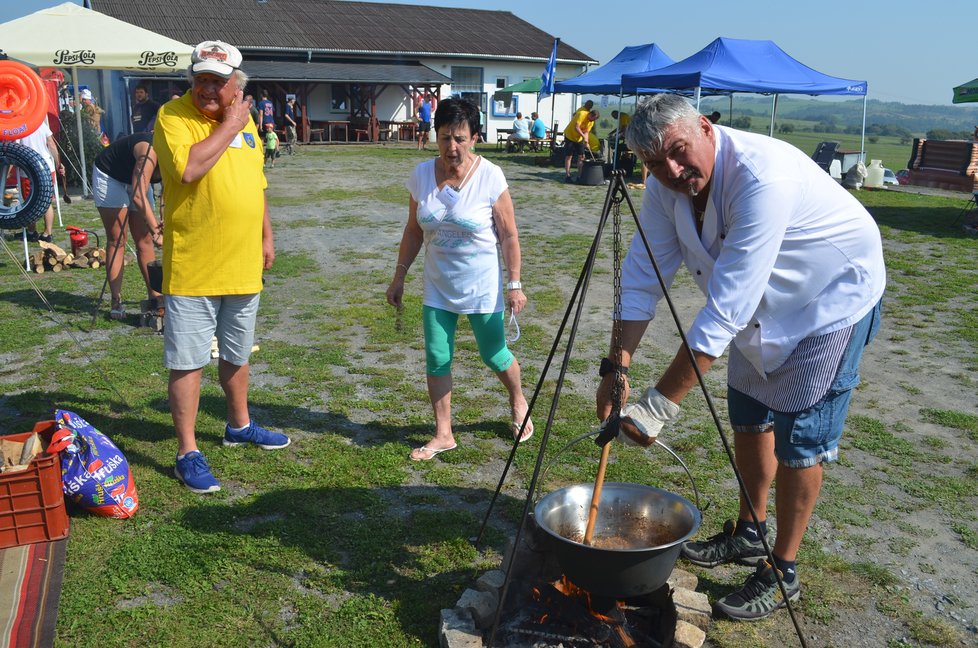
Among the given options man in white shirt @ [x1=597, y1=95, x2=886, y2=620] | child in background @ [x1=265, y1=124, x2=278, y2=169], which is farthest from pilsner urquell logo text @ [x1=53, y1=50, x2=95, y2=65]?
man in white shirt @ [x1=597, y1=95, x2=886, y2=620]

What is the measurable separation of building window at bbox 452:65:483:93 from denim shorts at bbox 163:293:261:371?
1204 inches

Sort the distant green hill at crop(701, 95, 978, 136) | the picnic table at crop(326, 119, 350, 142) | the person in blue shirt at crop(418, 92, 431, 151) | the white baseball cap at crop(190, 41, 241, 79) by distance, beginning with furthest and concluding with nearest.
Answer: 1. the distant green hill at crop(701, 95, 978, 136)
2. the picnic table at crop(326, 119, 350, 142)
3. the person in blue shirt at crop(418, 92, 431, 151)
4. the white baseball cap at crop(190, 41, 241, 79)

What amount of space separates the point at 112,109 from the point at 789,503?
2754 cm

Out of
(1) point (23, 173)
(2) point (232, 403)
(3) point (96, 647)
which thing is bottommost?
(3) point (96, 647)

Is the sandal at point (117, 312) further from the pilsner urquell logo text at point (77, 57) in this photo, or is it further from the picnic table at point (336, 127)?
the picnic table at point (336, 127)

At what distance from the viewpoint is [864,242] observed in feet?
8.89

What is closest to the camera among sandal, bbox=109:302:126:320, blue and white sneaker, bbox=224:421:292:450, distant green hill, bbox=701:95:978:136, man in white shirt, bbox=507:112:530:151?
blue and white sneaker, bbox=224:421:292:450

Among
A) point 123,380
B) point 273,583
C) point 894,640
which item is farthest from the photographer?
point 123,380

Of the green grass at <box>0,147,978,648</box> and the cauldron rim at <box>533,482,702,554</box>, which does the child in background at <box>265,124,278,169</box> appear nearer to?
the green grass at <box>0,147,978,648</box>

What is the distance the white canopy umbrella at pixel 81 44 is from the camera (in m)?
10.4

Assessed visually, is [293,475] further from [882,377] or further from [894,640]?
[882,377]

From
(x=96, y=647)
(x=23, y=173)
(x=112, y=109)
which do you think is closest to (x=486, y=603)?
(x=96, y=647)

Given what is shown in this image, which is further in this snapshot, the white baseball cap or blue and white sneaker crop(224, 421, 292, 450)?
blue and white sneaker crop(224, 421, 292, 450)

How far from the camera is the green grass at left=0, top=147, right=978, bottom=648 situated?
3.10 meters
